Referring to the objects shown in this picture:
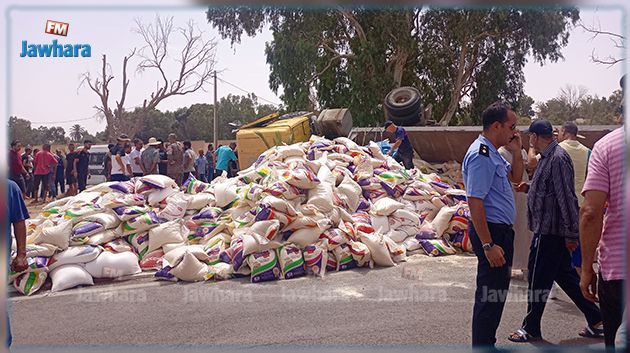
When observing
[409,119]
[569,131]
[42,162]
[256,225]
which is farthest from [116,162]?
[569,131]

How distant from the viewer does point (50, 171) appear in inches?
627

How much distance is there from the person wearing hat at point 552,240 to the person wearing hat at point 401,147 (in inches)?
209

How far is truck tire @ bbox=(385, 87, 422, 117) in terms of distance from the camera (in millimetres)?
12219

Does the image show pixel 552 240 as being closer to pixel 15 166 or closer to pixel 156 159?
pixel 15 166

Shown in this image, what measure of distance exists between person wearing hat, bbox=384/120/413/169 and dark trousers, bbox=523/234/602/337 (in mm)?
5471

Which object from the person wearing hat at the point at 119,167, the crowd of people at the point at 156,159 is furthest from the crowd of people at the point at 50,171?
the person wearing hat at the point at 119,167

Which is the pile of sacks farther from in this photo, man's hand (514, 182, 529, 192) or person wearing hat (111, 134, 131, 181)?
person wearing hat (111, 134, 131, 181)

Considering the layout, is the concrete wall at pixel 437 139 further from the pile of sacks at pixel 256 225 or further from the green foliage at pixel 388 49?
the green foliage at pixel 388 49

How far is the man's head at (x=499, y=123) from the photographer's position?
13.0 feet

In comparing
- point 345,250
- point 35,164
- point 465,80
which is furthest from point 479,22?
point 345,250

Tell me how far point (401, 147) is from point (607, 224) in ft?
22.5

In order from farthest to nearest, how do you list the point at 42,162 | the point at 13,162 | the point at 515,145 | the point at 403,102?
the point at 42,162
the point at 403,102
the point at 13,162
the point at 515,145

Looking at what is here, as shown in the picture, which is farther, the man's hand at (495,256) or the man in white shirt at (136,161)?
the man in white shirt at (136,161)

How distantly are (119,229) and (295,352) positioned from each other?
3541 mm
